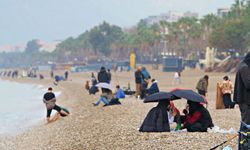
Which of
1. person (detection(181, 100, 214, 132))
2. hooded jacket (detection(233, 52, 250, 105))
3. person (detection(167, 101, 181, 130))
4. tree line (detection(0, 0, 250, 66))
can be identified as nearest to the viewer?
hooded jacket (detection(233, 52, 250, 105))

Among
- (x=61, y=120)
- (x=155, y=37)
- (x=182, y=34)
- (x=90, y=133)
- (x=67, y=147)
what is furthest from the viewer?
(x=155, y=37)

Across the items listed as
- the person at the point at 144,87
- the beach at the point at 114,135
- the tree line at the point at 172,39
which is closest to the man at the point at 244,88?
the beach at the point at 114,135

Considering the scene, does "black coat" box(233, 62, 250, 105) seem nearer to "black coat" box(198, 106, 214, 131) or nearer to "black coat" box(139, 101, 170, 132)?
"black coat" box(198, 106, 214, 131)

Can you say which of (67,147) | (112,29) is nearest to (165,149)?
(67,147)

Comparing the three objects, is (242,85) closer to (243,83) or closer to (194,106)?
(243,83)

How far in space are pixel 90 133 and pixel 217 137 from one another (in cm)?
429

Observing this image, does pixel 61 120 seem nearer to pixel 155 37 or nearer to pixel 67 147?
pixel 67 147

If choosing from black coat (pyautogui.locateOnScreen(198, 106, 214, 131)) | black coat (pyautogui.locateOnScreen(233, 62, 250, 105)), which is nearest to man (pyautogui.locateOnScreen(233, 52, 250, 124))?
black coat (pyautogui.locateOnScreen(233, 62, 250, 105))

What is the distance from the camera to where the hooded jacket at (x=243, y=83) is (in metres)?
7.87

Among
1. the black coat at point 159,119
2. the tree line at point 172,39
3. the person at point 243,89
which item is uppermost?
the tree line at point 172,39

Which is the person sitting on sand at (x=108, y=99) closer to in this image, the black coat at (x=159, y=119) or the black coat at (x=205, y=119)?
the black coat at (x=159, y=119)

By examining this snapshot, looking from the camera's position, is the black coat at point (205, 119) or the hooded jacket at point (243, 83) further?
the black coat at point (205, 119)

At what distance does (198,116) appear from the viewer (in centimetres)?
1073

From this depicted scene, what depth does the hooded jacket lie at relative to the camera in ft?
25.8
